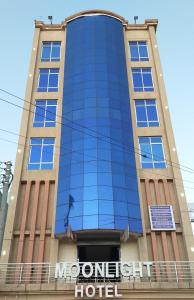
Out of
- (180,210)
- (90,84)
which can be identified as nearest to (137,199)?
(180,210)

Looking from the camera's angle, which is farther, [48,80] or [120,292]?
[48,80]

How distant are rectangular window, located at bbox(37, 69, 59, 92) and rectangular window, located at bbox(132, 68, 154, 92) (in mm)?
9560

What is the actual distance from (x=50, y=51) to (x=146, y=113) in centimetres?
1580

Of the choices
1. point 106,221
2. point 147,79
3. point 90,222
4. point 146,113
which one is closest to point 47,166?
point 90,222

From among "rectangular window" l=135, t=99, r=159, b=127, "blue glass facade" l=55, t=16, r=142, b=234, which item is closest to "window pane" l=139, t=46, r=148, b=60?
"blue glass facade" l=55, t=16, r=142, b=234

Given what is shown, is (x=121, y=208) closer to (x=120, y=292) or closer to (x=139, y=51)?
(x=120, y=292)

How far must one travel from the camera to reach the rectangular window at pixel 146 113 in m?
37.1

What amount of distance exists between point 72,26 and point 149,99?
50.4 feet

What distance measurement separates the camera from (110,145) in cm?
3322

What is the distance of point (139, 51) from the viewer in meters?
44.1

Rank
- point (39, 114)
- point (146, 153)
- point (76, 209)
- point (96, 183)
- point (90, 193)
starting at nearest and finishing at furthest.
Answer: point (76, 209) → point (90, 193) → point (96, 183) → point (146, 153) → point (39, 114)

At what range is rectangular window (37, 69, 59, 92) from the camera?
39.8 m

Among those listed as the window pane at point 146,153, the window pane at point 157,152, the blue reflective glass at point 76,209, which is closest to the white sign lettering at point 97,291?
the blue reflective glass at point 76,209

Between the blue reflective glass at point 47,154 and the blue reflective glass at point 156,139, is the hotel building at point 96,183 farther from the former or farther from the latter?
the blue reflective glass at point 156,139
